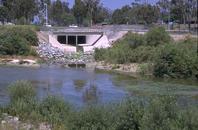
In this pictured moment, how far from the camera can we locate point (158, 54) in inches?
2783

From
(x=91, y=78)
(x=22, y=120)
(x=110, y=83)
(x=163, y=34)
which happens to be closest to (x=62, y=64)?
(x=163, y=34)

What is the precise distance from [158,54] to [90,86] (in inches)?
669

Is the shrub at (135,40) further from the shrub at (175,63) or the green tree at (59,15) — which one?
the green tree at (59,15)

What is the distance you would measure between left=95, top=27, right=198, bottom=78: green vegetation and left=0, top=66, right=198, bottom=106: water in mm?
4491

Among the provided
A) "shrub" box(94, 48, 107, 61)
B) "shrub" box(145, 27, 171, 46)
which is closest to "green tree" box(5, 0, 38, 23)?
"shrub" box(94, 48, 107, 61)

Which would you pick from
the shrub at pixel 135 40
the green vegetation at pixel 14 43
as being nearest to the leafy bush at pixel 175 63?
the shrub at pixel 135 40

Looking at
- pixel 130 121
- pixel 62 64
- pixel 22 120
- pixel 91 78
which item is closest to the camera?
pixel 130 121

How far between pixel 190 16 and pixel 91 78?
206ft

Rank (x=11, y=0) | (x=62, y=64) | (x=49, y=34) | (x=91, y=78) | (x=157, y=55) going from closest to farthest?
(x=91, y=78) → (x=157, y=55) → (x=62, y=64) → (x=49, y=34) → (x=11, y=0)

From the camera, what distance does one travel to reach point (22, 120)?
29656mm

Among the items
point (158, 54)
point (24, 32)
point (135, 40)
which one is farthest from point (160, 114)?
point (24, 32)

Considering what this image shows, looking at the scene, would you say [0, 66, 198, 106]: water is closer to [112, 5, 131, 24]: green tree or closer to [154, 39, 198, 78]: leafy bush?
[154, 39, 198, 78]: leafy bush

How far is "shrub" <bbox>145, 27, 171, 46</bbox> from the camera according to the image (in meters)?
87.3

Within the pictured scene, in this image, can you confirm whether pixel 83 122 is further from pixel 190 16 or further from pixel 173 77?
pixel 190 16
